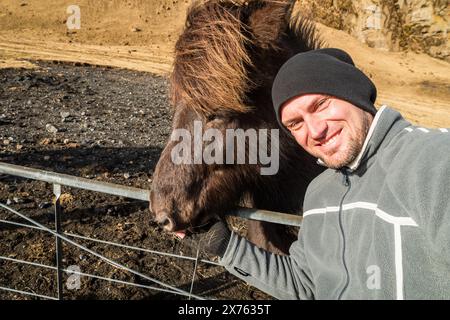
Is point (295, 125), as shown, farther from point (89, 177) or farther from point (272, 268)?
point (89, 177)

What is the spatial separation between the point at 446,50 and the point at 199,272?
20747 mm

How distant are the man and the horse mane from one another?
20.1 inches

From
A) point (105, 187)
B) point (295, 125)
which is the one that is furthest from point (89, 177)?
point (295, 125)

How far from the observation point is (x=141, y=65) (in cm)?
1605

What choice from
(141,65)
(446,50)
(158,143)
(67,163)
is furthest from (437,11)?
(67,163)

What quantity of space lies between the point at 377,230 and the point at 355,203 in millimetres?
218

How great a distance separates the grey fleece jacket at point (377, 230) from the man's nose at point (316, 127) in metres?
0.22

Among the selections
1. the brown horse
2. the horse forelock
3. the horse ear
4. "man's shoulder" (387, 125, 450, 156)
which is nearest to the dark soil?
the brown horse

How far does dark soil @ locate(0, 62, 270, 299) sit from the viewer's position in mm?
4332

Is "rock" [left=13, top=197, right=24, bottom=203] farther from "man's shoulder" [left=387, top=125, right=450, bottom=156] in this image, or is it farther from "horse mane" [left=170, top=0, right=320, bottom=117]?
"man's shoulder" [left=387, top=125, right=450, bottom=156]

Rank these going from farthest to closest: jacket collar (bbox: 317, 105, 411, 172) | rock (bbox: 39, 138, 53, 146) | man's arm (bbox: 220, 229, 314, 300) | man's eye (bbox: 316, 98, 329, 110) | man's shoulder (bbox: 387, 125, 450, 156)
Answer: rock (bbox: 39, 138, 53, 146)
man's arm (bbox: 220, 229, 314, 300)
man's eye (bbox: 316, 98, 329, 110)
jacket collar (bbox: 317, 105, 411, 172)
man's shoulder (bbox: 387, 125, 450, 156)

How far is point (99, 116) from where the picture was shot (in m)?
9.10

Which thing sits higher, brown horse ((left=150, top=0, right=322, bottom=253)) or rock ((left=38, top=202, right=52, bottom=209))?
brown horse ((left=150, top=0, right=322, bottom=253))
